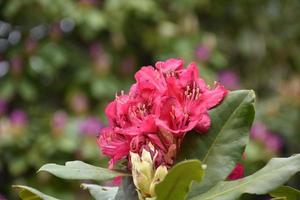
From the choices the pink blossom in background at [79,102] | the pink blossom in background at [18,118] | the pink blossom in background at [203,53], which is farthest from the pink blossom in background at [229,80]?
the pink blossom in background at [18,118]

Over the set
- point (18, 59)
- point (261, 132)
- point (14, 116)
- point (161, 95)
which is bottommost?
point (261, 132)

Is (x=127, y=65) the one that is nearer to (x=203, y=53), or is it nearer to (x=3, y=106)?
(x=203, y=53)

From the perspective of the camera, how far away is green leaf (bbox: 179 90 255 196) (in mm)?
768

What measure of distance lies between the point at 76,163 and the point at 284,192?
24 centimetres

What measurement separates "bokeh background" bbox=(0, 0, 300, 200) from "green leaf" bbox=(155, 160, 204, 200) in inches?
89.8

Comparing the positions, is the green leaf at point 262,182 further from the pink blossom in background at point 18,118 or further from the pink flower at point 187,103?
the pink blossom in background at point 18,118

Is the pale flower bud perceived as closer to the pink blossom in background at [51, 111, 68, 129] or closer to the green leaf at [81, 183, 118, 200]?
the green leaf at [81, 183, 118, 200]

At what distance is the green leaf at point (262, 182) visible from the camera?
706 millimetres

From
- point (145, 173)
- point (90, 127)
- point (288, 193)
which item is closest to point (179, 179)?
point (145, 173)

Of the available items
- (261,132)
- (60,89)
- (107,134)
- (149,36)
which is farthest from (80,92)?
(107,134)

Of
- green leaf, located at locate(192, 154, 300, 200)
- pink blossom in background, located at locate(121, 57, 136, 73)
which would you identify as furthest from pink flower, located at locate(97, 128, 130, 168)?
pink blossom in background, located at locate(121, 57, 136, 73)

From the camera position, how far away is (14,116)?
3.17 meters

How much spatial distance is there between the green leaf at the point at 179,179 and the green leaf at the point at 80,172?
7 centimetres

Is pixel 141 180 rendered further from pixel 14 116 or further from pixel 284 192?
pixel 14 116
